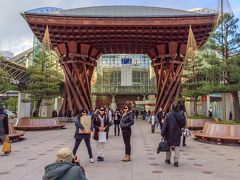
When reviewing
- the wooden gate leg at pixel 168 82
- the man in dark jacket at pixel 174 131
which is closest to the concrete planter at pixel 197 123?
the wooden gate leg at pixel 168 82

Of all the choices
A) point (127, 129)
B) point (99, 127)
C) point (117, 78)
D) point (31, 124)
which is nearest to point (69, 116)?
point (31, 124)

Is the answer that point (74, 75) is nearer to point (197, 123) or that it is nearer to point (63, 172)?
point (197, 123)

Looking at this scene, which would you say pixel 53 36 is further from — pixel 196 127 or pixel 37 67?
pixel 196 127

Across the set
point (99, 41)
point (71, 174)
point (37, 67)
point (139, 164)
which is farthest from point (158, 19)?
point (71, 174)

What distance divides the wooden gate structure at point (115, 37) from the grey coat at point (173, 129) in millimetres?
23770

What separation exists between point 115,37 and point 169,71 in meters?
8.12

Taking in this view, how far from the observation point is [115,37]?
118 ft

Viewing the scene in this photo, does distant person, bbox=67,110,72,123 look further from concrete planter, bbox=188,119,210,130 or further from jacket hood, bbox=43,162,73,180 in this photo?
jacket hood, bbox=43,162,73,180

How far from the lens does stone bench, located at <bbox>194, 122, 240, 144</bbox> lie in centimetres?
1282

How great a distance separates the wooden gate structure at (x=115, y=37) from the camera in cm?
3228

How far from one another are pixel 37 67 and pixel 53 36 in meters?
10.4

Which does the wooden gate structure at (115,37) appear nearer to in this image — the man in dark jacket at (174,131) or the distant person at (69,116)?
the distant person at (69,116)

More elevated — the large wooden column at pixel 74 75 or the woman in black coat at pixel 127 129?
the large wooden column at pixel 74 75

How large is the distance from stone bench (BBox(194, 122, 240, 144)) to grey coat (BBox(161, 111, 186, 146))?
586 cm
